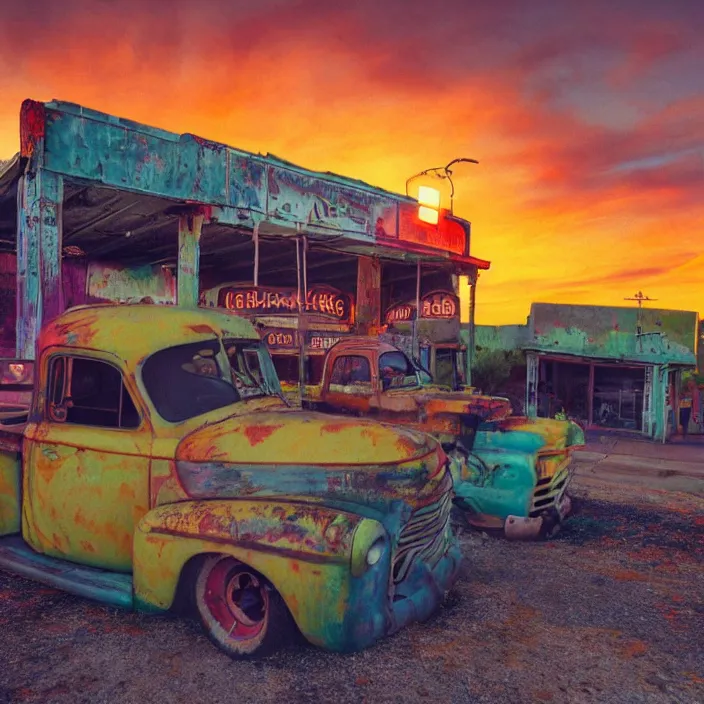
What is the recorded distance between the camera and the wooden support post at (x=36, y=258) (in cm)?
760

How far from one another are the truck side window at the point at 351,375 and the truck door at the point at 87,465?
3.86m

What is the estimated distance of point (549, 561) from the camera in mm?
5309

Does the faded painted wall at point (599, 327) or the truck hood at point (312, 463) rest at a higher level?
the faded painted wall at point (599, 327)

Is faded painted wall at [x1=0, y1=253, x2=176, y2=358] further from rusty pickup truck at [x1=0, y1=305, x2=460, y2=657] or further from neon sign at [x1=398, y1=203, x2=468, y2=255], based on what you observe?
A: rusty pickup truck at [x1=0, y1=305, x2=460, y2=657]

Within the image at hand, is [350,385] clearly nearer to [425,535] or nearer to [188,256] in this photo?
[188,256]

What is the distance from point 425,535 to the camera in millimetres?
3600

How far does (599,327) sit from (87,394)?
18.3 m

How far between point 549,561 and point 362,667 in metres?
2.65

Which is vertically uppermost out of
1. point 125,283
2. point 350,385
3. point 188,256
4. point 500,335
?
point 125,283

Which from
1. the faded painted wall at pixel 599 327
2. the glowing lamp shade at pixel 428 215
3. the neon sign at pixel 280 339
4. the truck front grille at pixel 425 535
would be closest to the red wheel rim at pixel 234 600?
the truck front grille at pixel 425 535

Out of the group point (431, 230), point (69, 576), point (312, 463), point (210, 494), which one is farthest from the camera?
point (431, 230)

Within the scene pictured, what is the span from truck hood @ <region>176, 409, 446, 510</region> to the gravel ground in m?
0.91

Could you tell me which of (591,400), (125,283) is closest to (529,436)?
(125,283)

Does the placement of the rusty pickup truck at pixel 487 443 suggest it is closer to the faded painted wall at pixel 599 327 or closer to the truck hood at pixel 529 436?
the truck hood at pixel 529 436
